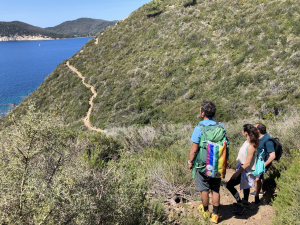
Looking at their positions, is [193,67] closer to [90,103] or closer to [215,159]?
[90,103]

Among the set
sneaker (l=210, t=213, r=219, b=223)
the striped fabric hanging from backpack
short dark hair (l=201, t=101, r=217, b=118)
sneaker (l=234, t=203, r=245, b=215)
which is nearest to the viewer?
the striped fabric hanging from backpack

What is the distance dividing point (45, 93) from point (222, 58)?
23.9 meters

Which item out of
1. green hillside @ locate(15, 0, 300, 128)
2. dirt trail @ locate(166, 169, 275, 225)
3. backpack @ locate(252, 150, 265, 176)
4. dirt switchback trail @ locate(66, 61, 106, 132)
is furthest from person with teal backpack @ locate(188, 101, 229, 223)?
dirt switchback trail @ locate(66, 61, 106, 132)

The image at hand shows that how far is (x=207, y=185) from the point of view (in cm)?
263

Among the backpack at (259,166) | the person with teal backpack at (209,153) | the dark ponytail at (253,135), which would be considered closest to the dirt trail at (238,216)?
the person with teal backpack at (209,153)

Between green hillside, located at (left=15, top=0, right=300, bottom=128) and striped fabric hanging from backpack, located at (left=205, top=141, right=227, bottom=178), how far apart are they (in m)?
6.53

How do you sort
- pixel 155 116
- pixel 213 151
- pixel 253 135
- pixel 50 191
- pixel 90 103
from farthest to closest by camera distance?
pixel 90 103 → pixel 155 116 → pixel 253 135 → pixel 213 151 → pixel 50 191

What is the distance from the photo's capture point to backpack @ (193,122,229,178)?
7.86 ft

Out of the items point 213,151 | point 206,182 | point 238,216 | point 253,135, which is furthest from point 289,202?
point 213,151

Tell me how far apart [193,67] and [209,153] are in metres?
15.5

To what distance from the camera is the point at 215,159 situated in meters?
2.40

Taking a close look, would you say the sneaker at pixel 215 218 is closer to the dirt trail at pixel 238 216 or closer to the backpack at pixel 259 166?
the dirt trail at pixel 238 216

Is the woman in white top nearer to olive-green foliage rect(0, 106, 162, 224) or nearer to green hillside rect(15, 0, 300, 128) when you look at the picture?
olive-green foliage rect(0, 106, 162, 224)

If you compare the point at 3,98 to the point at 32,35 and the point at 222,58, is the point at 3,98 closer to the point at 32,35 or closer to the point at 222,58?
the point at 222,58
